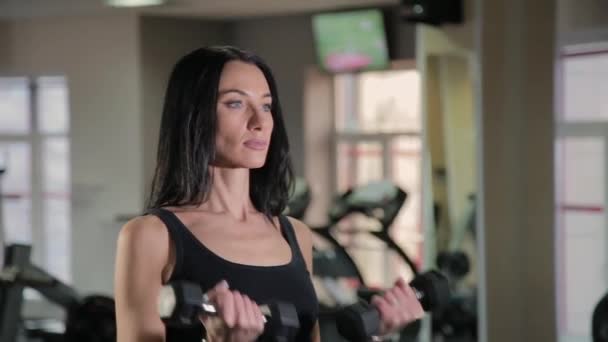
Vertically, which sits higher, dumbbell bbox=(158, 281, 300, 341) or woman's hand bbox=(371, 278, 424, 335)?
dumbbell bbox=(158, 281, 300, 341)

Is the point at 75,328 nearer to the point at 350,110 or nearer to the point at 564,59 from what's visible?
the point at 564,59

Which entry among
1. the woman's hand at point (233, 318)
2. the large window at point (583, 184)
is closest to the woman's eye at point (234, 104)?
the woman's hand at point (233, 318)

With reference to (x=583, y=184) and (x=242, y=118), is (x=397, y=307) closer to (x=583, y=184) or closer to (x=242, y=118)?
(x=242, y=118)

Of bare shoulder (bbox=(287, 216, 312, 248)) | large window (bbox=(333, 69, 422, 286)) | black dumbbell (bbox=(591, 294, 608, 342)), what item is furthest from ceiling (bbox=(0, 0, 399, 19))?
bare shoulder (bbox=(287, 216, 312, 248))

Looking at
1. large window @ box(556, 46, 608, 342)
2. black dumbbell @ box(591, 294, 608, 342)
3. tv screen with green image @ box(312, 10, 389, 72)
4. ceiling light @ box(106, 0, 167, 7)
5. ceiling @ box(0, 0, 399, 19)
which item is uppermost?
ceiling @ box(0, 0, 399, 19)

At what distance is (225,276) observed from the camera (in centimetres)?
133

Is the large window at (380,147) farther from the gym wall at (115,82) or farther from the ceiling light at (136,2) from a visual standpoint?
the ceiling light at (136,2)

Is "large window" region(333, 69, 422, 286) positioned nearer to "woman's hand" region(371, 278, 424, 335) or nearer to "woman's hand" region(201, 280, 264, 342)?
"woman's hand" region(371, 278, 424, 335)

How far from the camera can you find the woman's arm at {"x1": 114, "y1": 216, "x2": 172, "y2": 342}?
1.29 metres

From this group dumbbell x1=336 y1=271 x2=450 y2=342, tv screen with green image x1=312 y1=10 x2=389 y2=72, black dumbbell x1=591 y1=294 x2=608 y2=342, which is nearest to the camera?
dumbbell x1=336 y1=271 x2=450 y2=342

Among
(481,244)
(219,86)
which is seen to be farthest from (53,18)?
(219,86)

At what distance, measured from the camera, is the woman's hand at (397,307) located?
133 cm

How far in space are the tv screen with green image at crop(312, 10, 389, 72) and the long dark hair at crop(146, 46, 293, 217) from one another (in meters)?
5.50

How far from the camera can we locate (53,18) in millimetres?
7695
